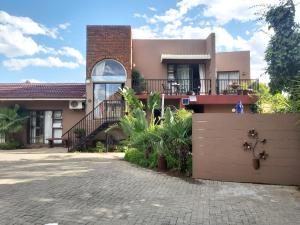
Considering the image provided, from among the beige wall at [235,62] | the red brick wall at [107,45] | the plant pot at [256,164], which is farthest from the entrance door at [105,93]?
the plant pot at [256,164]

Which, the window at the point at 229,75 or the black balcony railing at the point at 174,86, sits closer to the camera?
the black balcony railing at the point at 174,86

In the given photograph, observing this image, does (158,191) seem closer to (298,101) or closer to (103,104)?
(298,101)

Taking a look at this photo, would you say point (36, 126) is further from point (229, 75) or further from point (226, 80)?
point (229, 75)

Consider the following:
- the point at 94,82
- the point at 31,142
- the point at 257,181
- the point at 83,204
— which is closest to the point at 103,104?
the point at 94,82

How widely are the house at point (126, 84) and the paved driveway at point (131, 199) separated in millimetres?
9062

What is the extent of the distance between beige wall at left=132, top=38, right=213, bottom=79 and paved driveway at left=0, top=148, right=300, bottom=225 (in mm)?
11793

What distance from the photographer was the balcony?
68.2 ft

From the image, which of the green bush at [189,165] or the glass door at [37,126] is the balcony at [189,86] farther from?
the green bush at [189,165]

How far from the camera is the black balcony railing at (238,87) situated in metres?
20.1

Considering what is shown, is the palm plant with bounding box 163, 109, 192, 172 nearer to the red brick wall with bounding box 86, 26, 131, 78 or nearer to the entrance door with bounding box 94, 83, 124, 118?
the entrance door with bounding box 94, 83, 124, 118

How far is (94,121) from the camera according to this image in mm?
20281

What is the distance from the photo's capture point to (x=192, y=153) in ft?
35.9

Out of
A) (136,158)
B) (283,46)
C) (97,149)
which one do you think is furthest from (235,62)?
(136,158)

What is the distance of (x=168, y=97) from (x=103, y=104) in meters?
3.53
